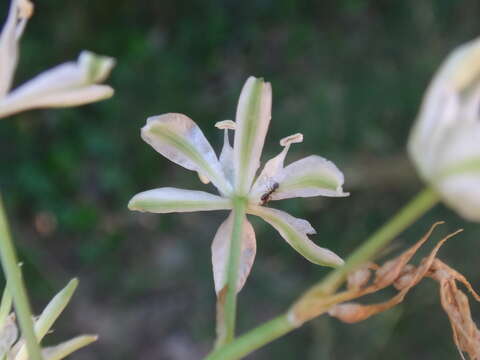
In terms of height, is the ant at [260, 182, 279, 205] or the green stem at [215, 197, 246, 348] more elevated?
the ant at [260, 182, 279, 205]

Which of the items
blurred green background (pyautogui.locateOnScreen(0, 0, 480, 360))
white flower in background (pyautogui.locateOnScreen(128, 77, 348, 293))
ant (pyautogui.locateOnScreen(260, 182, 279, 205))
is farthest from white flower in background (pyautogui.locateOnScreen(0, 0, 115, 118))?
blurred green background (pyautogui.locateOnScreen(0, 0, 480, 360))

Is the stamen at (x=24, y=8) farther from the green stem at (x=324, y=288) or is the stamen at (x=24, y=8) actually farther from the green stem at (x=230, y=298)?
the green stem at (x=324, y=288)

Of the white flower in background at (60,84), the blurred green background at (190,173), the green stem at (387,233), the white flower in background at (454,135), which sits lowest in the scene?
the blurred green background at (190,173)

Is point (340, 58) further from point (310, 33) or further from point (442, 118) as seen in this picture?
point (442, 118)

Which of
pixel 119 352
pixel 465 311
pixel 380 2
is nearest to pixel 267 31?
pixel 380 2

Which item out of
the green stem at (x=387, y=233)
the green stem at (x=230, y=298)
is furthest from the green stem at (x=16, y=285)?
the green stem at (x=387, y=233)

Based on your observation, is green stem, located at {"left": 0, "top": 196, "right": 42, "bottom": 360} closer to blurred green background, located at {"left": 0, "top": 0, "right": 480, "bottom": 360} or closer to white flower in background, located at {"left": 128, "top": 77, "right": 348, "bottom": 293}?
white flower in background, located at {"left": 128, "top": 77, "right": 348, "bottom": 293}

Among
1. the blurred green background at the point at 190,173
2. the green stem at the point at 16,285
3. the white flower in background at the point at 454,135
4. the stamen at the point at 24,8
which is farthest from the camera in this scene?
the blurred green background at the point at 190,173
